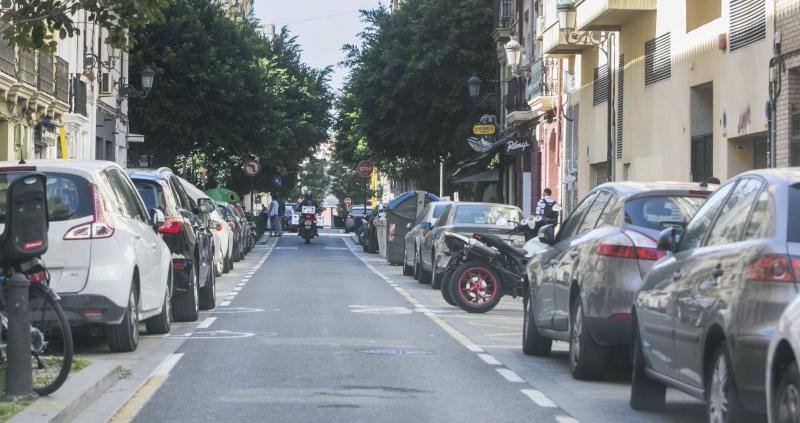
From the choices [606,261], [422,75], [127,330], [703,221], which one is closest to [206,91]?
[422,75]

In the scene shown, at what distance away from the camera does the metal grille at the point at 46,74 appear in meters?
38.4

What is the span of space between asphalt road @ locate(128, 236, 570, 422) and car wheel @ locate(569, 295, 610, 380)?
50 cm

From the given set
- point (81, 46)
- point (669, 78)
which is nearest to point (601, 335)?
point (669, 78)

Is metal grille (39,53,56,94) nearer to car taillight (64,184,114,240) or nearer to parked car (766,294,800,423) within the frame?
car taillight (64,184,114,240)

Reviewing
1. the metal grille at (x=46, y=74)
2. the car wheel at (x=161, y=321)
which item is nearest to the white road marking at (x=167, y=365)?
the car wheel at (x=161, y=321)

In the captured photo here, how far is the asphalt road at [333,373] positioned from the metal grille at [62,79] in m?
21.4

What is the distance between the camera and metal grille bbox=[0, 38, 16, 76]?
111 feet

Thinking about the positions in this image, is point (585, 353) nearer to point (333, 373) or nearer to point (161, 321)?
point (333, 373)

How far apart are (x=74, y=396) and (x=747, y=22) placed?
15.8m

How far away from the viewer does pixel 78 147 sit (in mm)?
46438

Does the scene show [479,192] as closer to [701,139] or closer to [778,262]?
[701,139]

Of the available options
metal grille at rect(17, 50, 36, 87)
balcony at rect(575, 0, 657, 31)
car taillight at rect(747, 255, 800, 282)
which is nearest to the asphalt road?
car taillight at rect(747, 255, 800, 282)

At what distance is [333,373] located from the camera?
40.0ft

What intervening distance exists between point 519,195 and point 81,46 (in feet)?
50.0
